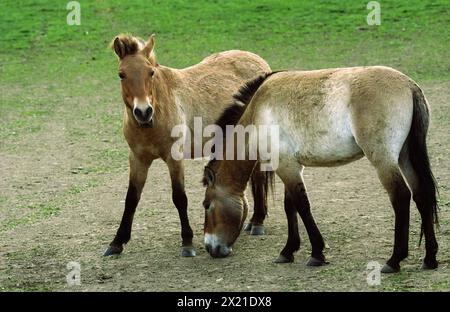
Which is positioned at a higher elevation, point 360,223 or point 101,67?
point 101,67

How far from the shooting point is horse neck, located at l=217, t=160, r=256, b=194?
7.23m

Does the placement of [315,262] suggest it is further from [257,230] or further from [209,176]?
[257,230]

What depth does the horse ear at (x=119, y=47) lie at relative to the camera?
7.27 metres

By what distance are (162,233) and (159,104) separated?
1.46m

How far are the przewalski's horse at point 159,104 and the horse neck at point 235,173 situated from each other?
53cm

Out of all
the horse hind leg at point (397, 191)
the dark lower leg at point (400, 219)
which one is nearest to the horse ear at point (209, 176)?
the horse hind leg at point (397, 191)

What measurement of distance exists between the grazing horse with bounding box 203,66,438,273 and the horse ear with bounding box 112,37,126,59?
3.53 feet

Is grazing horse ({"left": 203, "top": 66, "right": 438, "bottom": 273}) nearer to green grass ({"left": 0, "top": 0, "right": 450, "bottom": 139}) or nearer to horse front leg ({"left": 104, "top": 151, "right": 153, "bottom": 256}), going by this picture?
horse front leg ({"left": 104, "top": 151, "right": 153, "bottom": 256})

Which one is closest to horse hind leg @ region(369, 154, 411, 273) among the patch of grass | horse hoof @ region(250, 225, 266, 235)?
horse hoof @ region(250, 225, 266, 235)

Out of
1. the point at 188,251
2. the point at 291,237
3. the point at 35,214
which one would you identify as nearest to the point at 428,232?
the point at 291,237

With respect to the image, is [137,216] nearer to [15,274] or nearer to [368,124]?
[15,274]

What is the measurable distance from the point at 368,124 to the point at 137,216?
3662 millimetres
